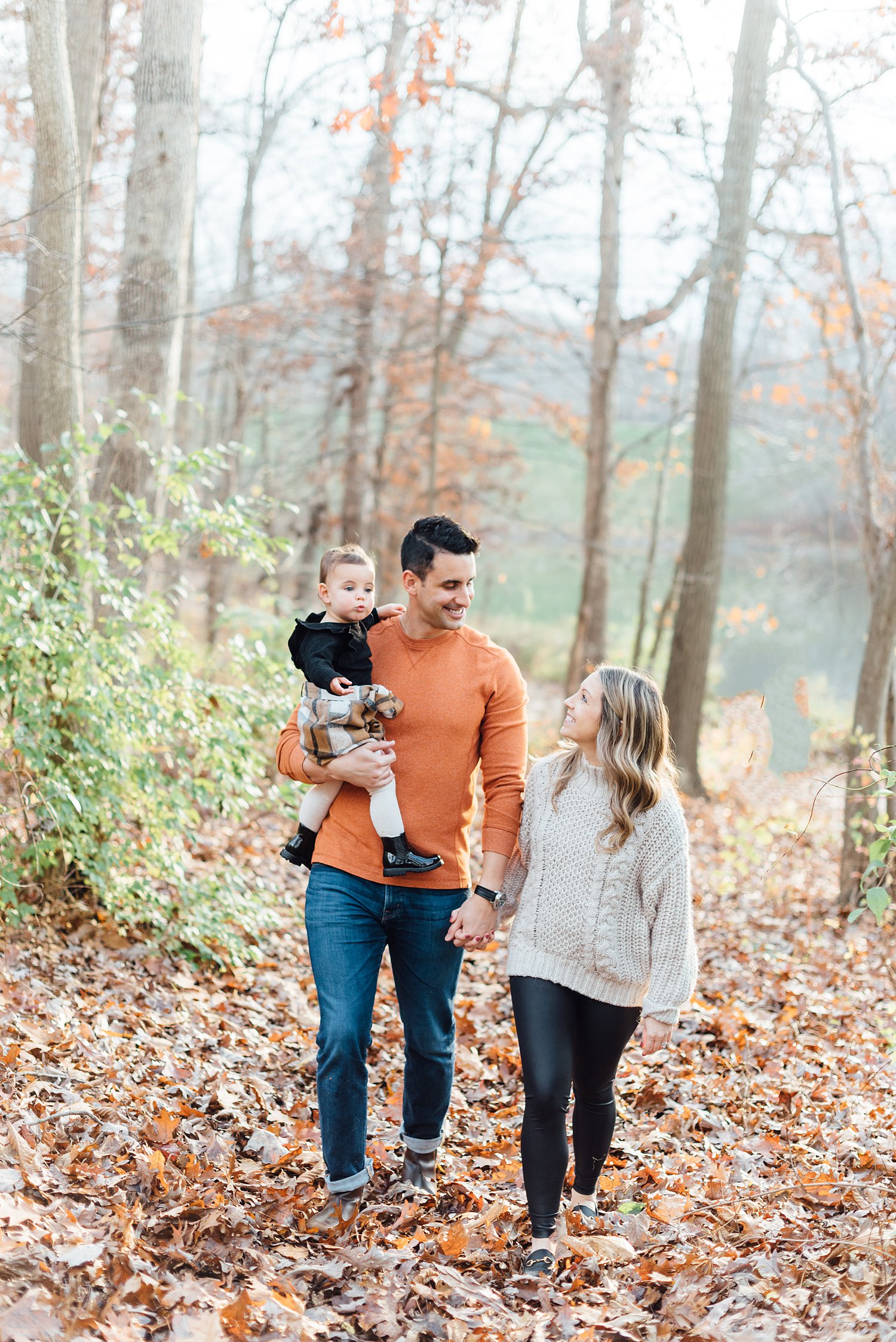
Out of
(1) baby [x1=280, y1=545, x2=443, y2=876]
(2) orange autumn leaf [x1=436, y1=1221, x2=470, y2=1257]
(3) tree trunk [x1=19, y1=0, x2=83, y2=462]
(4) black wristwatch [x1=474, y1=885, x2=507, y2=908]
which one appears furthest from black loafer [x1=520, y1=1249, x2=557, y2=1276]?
(3) tree trunk [x1=19, y1=0, x2=83, y2=462]

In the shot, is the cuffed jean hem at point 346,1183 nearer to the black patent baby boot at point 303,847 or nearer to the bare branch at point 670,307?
the black patent baby boot at point 303,847

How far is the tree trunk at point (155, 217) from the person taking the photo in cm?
673

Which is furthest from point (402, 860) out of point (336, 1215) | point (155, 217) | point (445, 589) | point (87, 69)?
point (87, 69)

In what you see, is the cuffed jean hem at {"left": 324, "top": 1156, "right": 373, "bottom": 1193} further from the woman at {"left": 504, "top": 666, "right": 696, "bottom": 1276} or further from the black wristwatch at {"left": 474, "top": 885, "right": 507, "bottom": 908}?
the black wristwatch at {"left": 474, "top": 885, "right": 507, "bottom": 908}

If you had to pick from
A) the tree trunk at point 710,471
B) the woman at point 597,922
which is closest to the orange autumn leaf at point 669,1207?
the woman at point 597,922

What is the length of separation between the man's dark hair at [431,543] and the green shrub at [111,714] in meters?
2.16

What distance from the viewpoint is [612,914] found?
10.9 feet

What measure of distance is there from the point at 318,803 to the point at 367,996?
2.20ft

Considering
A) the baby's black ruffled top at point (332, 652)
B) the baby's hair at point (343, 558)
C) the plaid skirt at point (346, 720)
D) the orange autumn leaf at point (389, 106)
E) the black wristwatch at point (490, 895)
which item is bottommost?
the black wristwatch at point (490, 895)

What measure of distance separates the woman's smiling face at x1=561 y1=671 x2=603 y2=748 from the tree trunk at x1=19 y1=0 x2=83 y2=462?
3.80 meters

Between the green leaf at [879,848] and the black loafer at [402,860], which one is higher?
the green leaf at [879,848]

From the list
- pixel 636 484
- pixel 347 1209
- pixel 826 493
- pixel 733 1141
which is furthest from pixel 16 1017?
pixel 826 493

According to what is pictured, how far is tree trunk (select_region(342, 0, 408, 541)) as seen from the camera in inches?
534

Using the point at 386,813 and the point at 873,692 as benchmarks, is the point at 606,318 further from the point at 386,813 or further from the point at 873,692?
the point at 386,813
